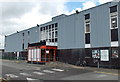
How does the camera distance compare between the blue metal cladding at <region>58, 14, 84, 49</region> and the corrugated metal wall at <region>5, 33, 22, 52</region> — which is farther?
the corrugated metal wall at <region>5, 33, 22, 52</region>

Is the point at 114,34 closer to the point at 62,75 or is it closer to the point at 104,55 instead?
the point at 104,55

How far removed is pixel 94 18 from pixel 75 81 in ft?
42.1

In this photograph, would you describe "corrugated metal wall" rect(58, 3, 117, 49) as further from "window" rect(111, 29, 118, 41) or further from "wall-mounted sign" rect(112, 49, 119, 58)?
"wall-mounted sign" rect(112, 49, 119, 58)

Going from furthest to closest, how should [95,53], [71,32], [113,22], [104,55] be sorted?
1. [71,32]
2. [95,53]
3. [104,55]
4. [113,22]

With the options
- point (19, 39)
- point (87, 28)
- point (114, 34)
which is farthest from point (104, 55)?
point (19, 39)

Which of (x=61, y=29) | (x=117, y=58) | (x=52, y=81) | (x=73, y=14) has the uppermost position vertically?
(x=73, y=14)

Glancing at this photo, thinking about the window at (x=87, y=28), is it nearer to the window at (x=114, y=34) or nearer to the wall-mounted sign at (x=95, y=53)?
the wall-mounted sign at (x=95, y=53)

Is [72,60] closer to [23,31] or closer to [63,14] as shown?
[63,14]

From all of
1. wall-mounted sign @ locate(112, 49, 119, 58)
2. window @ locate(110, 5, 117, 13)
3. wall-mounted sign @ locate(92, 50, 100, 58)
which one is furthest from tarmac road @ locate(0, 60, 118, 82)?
window @ locate(110, 5, 117, 13)

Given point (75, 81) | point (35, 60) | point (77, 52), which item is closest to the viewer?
point (75, 81)

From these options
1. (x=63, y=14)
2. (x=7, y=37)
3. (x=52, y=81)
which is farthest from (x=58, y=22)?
(x=7, y=37)

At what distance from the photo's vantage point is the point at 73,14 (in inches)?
1061

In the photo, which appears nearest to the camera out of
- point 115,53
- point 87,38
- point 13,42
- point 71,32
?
point 115,53

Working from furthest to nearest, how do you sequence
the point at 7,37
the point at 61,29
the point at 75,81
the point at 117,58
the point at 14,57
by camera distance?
the point at 7,37 → the point at 14,57 → the point at 61,29 → the point at 117,58 → the point at 75,81
